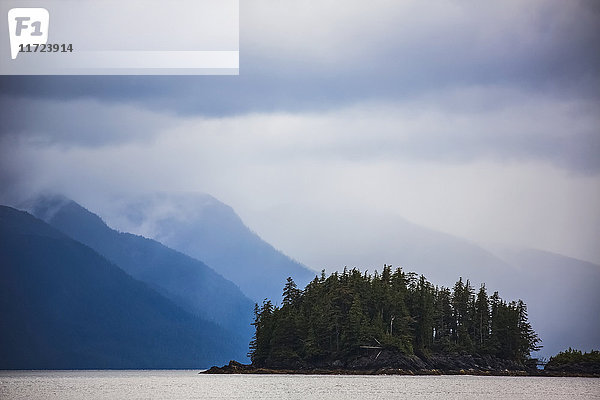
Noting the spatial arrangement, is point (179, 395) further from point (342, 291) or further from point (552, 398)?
point (342, 291)

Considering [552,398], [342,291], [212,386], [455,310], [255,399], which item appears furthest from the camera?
[455,310]

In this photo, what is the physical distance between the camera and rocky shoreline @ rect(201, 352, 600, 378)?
15025 cm

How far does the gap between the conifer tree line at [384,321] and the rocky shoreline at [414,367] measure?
1306mm

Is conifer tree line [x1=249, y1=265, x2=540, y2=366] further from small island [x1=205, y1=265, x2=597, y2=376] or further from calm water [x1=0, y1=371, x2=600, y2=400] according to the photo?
calm water [x1=0, y1=371, x2=600, y2=400]

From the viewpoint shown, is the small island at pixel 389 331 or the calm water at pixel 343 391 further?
the small island at pixel 389 331

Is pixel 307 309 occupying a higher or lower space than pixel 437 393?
higher

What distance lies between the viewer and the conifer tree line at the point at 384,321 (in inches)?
6093

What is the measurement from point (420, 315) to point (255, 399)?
236ft

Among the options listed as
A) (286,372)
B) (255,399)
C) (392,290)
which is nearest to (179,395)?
(255,399)

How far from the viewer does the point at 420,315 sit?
163m

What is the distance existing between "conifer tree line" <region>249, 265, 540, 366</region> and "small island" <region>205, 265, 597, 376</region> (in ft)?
0.56

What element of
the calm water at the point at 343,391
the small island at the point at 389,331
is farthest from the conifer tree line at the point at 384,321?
the calm water at the point at 343,391

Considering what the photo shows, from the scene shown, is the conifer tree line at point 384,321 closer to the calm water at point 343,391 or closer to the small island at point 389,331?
the small island at point 389,331

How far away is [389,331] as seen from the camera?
155 meters
